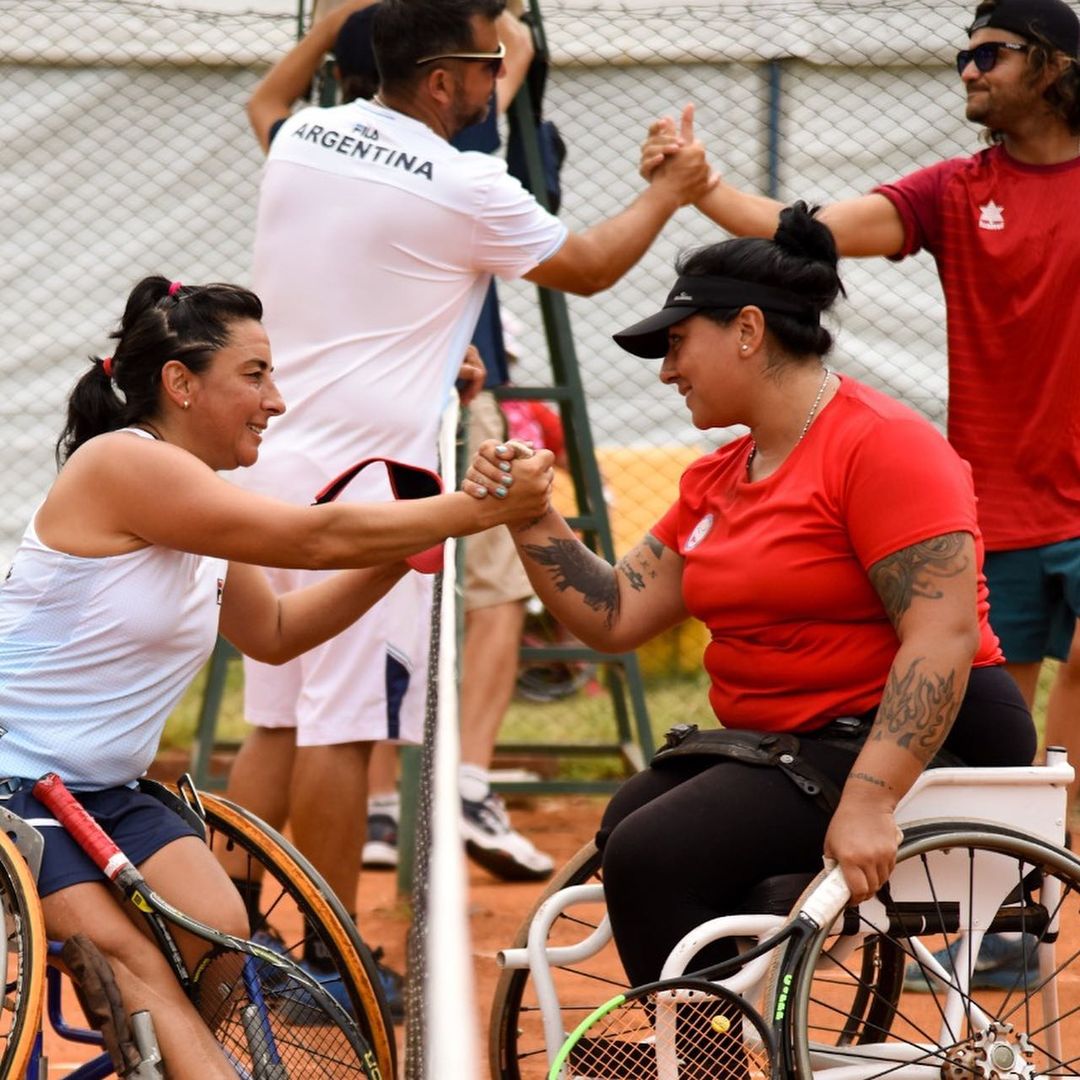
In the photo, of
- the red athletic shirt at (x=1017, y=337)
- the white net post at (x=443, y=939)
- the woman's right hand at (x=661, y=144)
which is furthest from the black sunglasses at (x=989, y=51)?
the white net post at (x=443, y=939)

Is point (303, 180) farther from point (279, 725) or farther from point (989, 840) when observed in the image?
point (989, 840)

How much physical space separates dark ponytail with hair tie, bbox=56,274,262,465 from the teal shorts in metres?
1.88

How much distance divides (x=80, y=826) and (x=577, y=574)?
947mm

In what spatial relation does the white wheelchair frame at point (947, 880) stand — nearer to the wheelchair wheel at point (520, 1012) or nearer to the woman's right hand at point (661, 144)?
the wheelchair wheel at point (520, 1012)

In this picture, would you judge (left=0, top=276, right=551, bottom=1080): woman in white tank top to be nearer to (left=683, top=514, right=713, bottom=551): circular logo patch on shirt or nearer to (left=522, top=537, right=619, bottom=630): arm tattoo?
(left=522, top=537, right=619, bottom=630): arm tattoo

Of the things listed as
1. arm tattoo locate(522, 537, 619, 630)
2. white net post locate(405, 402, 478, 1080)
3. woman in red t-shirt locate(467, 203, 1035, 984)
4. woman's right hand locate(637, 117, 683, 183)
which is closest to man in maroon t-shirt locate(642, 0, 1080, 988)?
woman's right hand locate(637, 117, 683, 183)

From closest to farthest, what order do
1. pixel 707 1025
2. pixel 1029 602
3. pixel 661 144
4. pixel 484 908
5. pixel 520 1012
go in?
1. pixel 707 1025
2. pixel 520 1012
3. pixel 1029 602
4. pixel 661 144
5. pixel 484 908

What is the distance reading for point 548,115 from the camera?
288 inches

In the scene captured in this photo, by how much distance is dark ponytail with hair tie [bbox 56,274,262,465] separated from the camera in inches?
116

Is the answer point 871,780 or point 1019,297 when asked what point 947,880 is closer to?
point 871,780

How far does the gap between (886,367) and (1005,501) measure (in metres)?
3.52

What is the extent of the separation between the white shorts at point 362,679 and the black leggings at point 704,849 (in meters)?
1.26

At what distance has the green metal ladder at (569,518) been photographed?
5.42 meters

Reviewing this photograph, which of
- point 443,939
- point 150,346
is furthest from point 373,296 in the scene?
point 443,939
